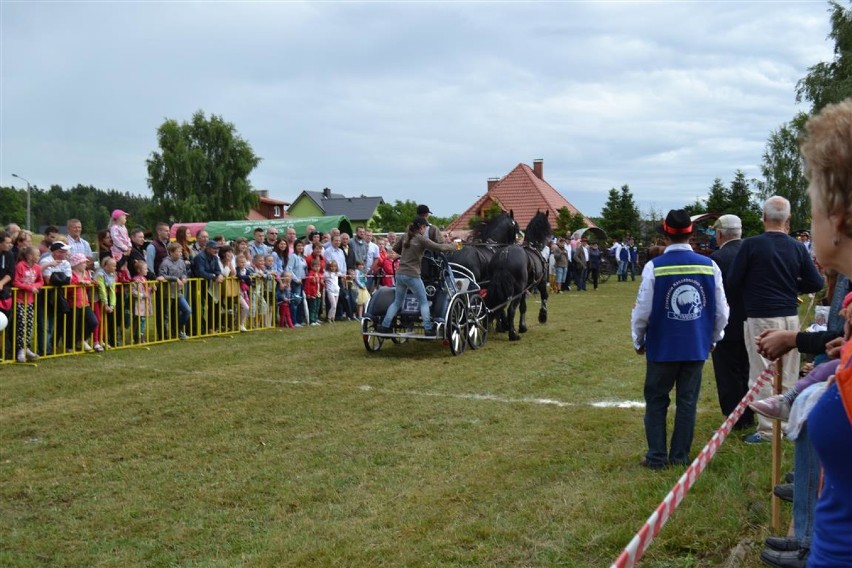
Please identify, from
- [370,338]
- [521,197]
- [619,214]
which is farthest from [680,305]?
[521,197]

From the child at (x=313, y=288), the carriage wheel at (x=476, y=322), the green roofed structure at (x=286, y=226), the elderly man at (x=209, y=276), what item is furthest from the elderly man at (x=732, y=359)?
the green roofed structure at (x=286, y=226)

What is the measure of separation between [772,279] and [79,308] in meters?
9.61

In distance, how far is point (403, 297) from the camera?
11.7 meters

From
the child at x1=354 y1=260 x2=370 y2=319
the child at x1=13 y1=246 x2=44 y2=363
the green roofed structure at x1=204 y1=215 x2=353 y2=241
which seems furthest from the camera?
the green roofed structure at x1=204 y1=215 x2=353 y2=241

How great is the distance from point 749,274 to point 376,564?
4140 millimetres

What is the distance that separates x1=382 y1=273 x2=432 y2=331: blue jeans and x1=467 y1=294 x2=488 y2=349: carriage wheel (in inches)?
34.1

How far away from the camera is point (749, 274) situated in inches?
262

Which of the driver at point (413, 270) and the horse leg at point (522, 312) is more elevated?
the driver at point (413, 270)

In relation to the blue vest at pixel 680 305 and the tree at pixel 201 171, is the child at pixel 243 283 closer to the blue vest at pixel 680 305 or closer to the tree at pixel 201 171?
the blue vest at pixel 680 305

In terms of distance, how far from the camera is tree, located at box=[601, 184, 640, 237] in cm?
4578

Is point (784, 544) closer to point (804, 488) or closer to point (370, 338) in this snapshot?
point (804, 488)

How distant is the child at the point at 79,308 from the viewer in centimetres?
1188

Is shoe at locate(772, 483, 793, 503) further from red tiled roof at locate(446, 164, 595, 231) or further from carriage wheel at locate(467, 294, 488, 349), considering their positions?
red tiled roof at locate(446, 164, 595, 231)

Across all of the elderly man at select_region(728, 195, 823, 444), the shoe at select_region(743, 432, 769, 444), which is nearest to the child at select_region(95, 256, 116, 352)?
the elderly man at select_region(728, 195, 823, 444)
